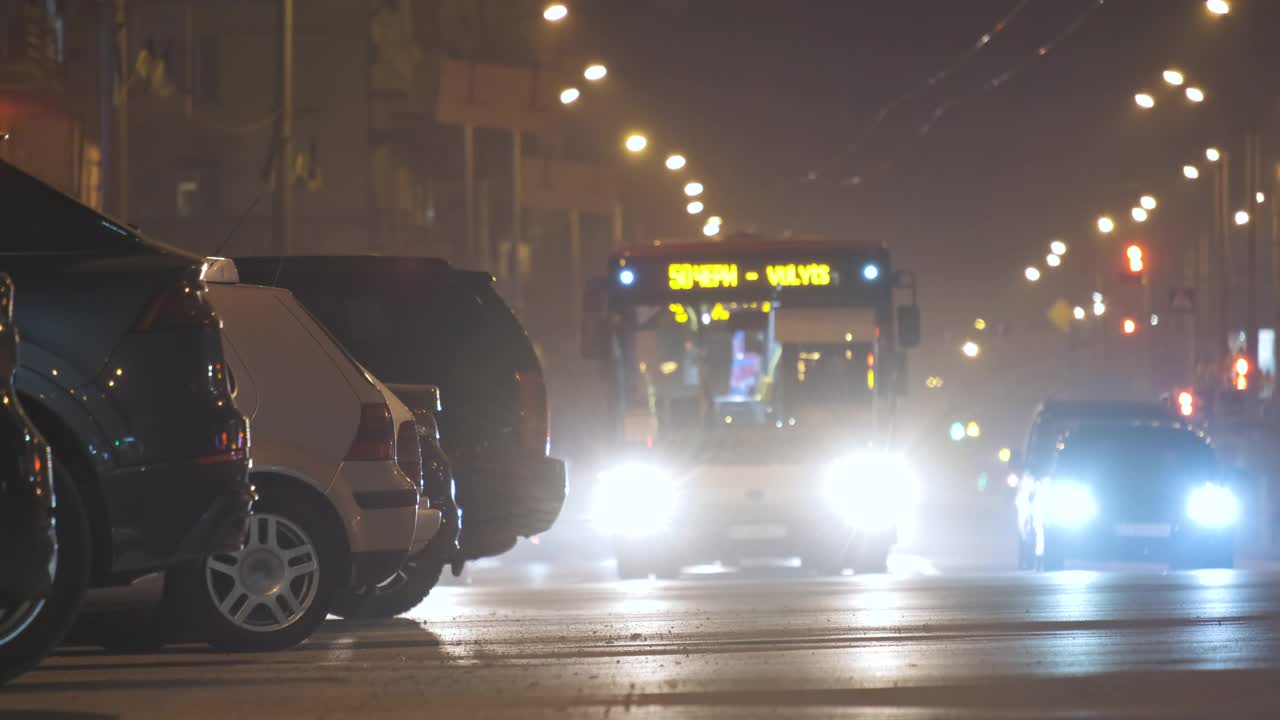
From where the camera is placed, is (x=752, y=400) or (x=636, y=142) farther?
(x=636, y=142)

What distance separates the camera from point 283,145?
28.3 metres

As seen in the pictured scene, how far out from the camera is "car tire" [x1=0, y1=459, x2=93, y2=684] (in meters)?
9.19

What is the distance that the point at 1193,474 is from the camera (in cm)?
2280

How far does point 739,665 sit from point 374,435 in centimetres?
256

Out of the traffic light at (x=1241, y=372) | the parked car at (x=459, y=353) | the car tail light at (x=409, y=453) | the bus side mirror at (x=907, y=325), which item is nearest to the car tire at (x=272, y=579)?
the car tail light at (x=409, y=453)

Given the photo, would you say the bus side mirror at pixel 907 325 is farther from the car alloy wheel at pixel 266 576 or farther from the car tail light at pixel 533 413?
the car alloy wheel at pixel 266 576

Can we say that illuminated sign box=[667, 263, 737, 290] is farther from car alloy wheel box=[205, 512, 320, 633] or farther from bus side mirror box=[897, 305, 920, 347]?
car alloy wheel box=[205, 512, 320, 633]

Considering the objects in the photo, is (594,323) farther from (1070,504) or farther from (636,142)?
(636,142)

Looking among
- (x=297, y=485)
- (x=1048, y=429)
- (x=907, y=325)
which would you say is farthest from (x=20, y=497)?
(x=1048, y=429)

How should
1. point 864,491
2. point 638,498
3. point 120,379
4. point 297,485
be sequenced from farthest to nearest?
point 638,498
point 864,491
point 297,485
point 120,379

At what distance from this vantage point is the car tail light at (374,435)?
479 inches

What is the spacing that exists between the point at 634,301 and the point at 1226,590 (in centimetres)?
1059

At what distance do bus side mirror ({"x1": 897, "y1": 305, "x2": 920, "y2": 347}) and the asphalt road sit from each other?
9708mm

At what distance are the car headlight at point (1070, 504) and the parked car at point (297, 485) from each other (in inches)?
458
